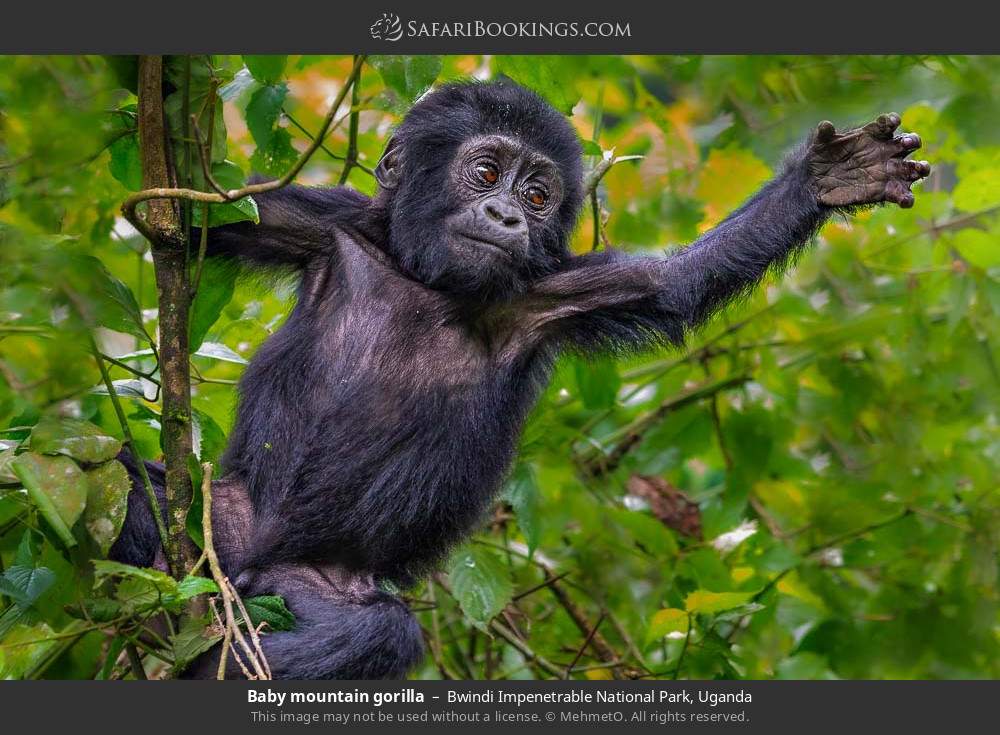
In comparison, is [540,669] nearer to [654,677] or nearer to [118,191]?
[654,677]

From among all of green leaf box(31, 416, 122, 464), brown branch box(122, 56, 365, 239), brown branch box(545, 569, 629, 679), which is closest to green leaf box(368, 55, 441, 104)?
brown branch box(122, 56, 365, 239)

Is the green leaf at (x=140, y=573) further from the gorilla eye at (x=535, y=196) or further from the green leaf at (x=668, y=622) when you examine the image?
the gorilla eye at (x=535, y=196)

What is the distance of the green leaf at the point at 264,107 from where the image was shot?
509 centimetres

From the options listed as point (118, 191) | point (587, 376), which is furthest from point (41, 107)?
point (587, 376)

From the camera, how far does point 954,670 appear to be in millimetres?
6793

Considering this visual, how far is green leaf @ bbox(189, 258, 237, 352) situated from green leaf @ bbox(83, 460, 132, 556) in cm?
63

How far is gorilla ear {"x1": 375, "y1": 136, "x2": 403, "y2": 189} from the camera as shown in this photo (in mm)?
5344

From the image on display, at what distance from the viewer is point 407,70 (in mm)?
4719

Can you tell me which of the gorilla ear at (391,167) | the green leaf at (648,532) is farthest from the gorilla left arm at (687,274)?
the green leaf at (648,532)

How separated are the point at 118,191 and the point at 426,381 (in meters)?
1.70

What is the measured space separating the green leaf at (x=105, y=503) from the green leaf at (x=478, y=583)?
1.64m

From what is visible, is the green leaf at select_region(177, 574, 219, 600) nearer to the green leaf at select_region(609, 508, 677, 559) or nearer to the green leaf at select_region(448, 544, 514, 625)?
the green leaf at select_region(448, 544, 514, 625)

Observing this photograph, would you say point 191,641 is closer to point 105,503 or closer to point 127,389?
point 105,503

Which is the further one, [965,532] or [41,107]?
[965,532]
